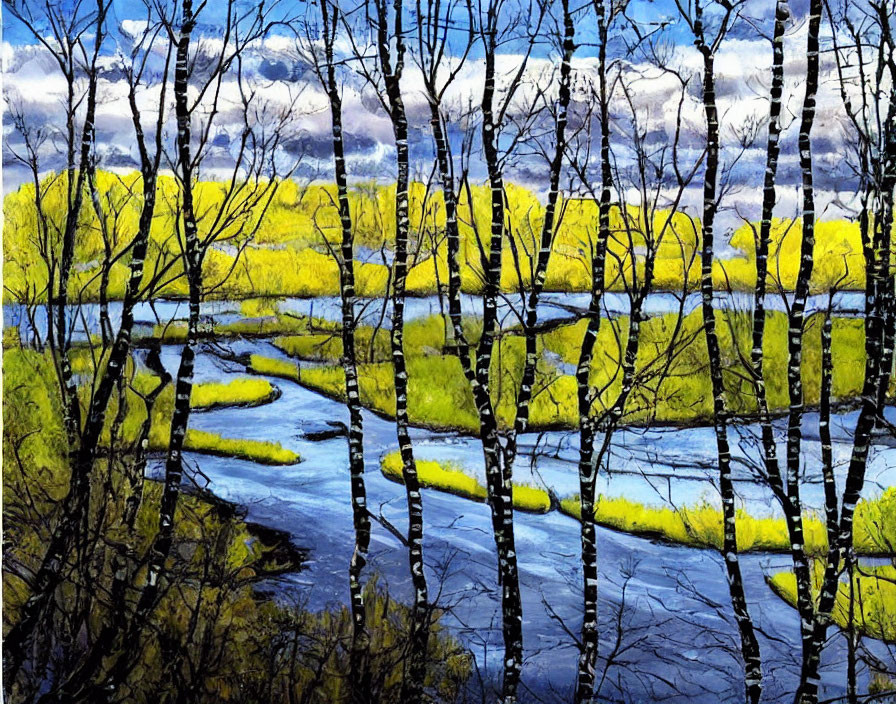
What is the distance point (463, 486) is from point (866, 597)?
Answer: 1607 millimetres

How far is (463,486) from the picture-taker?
318 cm

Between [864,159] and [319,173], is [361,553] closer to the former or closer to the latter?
[319,173]

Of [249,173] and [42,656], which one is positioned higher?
[249,173]

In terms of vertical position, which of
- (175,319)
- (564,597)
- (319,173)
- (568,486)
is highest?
(319,173)

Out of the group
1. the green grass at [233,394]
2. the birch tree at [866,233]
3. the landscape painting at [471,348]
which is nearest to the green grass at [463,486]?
the landscape painting at [471,348]

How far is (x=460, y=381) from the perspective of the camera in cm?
322

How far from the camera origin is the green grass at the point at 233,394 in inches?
126

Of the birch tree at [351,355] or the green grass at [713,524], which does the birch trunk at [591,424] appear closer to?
the green grass at [713,524]

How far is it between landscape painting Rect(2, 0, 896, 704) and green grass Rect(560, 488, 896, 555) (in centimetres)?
2

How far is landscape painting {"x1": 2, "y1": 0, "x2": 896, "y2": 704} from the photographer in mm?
3133

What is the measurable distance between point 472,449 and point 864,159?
1.89 meters

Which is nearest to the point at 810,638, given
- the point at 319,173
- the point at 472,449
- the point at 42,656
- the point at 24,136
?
the point at 472,449

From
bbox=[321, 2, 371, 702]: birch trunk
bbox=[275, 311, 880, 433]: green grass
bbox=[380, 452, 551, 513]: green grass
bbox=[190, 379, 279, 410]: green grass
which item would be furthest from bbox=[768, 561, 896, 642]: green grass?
bbox=[190, 379, 279, 410]: green grass

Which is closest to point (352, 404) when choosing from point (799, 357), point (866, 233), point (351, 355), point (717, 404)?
point (351, 355)
